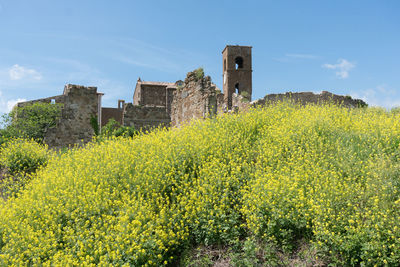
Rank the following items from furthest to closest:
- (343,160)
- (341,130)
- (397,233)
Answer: (341,130) → (343,160) → (397,233)

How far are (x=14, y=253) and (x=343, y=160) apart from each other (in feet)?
20.0

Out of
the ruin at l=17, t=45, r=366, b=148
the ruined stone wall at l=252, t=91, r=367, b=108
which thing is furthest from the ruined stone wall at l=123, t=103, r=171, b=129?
the ruined stone wall at l=252, t=91, r=367, b=108

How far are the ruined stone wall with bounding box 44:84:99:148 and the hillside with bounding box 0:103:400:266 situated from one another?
9.81 metres

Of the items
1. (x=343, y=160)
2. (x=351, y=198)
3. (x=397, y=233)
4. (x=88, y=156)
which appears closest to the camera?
(x=397, y=233)

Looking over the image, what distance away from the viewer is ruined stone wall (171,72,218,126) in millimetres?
10930

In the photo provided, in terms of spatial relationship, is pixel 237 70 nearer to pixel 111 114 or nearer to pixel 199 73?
pixel 111 114

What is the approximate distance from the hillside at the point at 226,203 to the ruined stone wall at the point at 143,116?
13034mm

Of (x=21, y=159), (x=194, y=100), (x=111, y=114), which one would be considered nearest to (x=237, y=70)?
(x=111, y=114)

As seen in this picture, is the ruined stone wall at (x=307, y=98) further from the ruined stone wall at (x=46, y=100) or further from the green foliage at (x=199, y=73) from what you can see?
the ruined stone wall at (x=46, y=100)

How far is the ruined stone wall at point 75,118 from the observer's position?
17013 millimetres

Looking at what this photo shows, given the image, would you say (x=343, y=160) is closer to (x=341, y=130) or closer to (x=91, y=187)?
(x=341, y=130)

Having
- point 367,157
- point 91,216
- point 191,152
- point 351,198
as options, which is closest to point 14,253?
point 91,216

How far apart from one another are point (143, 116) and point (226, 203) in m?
16.0

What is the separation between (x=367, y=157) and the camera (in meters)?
6.32
